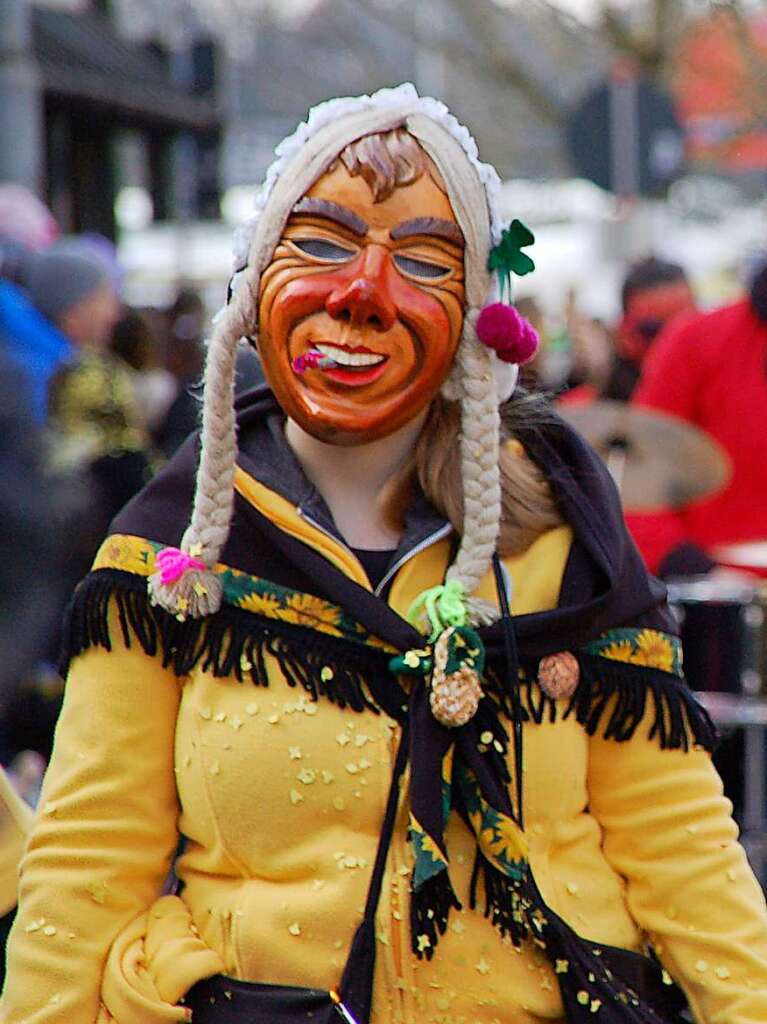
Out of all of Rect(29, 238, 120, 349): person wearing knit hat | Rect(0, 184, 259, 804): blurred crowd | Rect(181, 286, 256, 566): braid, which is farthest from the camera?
Rect(29, 238, 120, 349): person wearing knit hat

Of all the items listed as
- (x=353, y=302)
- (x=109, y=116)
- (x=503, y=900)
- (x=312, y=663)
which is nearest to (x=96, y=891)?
(x=312, y=663)

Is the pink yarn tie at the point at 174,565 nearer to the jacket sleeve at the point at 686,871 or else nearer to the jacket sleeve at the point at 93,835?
the jacket sleeve at the point at 93,835

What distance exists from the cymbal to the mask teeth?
103 inches

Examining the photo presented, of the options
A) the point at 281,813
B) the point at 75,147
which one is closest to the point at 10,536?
the point at 281,813

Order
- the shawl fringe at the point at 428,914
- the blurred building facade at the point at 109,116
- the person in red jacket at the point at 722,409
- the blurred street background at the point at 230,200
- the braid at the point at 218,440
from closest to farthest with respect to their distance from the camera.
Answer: the shawl fringe at the point at 428,914
the braid at the point at 218,440
the blurred street background at the point at 230,200
the person in red jacket at the point at 722,409
the blurred building facade at the point at 109,116

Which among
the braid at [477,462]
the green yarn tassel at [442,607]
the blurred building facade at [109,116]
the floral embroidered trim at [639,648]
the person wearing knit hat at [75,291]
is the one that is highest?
the blurred building facade at [109,116]

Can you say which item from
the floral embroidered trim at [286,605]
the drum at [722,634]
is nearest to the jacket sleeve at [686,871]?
the floral embroidered trim at [286,605]

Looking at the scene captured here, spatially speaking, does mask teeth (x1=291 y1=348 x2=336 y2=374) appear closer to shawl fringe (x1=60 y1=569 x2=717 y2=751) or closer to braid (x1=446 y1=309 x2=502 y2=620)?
braid (x1=446 y1=309 x2=502 y2=620)

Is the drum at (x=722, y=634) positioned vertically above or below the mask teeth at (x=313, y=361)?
below

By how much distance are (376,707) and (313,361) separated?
1.57ft

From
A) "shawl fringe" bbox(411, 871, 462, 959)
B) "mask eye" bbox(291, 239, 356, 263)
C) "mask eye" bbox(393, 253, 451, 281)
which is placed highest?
"mask eye" bbox(291, 239, 356, 263)

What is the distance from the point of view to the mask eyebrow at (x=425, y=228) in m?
2.60

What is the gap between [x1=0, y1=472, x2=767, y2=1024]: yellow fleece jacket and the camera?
2467 millimetres

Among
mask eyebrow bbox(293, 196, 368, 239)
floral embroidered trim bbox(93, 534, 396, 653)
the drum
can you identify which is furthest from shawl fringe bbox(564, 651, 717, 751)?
the drum
